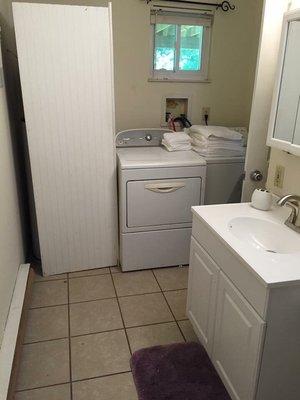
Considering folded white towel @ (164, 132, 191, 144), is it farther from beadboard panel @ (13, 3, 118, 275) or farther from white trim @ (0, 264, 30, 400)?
white trim @ (0, 264, 30, 400)

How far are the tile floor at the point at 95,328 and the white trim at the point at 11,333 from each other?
0.18m

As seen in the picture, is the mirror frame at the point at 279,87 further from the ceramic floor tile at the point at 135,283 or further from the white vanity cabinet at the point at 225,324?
the ceramic floor tile at the point at 135,283

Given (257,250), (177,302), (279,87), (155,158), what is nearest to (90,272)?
(177,302)

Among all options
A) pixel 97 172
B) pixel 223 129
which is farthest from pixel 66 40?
pixel 223 129

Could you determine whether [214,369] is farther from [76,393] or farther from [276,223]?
[276,223]

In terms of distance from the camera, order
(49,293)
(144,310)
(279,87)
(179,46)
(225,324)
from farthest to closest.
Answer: (179,46) < (49,293) < (144,310) < (279,87) < (225,324)

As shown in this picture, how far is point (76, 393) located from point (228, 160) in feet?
6.06

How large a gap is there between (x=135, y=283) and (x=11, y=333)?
0.98 meters

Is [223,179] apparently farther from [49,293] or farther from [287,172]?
[49,293]

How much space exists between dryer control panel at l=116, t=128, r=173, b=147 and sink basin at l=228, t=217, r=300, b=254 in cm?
143

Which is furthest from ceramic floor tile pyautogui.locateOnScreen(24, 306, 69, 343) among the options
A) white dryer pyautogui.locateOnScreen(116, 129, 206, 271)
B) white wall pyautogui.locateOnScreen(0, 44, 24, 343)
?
white dryer pyautogui.locateOnScreen(116, 129, 206, 271)

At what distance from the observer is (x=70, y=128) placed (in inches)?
90.0

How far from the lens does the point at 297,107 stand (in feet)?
5.37

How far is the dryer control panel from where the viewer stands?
112 inches
